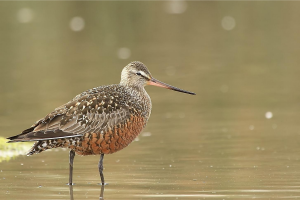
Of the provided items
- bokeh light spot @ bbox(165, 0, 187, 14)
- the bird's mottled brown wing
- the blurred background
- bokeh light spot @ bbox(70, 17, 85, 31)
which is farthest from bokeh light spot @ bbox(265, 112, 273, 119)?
bokeh light spot @ bbox(165, 0, 187, 14)

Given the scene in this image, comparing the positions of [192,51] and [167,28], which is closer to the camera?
[192,51]

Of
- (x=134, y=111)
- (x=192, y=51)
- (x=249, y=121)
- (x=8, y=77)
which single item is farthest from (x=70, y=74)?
(x=134, y=111)

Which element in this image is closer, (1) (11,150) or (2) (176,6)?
(1) (11,150)

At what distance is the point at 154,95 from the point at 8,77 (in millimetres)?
4080

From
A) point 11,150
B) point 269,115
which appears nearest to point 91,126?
point 11,150

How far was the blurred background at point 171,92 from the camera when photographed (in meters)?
8.54

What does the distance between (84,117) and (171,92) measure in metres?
7.06

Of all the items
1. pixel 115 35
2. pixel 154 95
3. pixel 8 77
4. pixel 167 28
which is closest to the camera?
pixel 154 95

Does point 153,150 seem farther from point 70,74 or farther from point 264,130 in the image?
point 70,74

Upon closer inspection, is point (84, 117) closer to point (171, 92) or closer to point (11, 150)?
point (11, 150)

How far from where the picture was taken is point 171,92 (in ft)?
51.2

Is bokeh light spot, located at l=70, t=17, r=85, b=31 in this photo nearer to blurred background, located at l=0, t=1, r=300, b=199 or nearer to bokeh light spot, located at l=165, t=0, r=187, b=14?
blurred background, located at l=0, t=1, r=300, b=199

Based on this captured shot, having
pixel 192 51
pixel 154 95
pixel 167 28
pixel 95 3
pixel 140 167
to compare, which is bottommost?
pixel 140 167

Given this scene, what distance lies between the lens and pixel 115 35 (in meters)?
23.8
